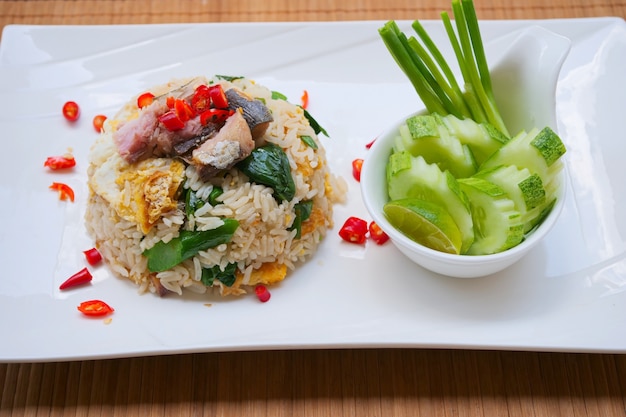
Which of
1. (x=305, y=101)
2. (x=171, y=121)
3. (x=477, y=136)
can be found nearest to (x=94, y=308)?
(x=171, y=121)

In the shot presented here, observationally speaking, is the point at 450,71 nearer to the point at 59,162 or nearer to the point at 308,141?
the point at 308,141

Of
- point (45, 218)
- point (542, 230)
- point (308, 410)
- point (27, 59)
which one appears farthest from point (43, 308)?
point (542, 230)

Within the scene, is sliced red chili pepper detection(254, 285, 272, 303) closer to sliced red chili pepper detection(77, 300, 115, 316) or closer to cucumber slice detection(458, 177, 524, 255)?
sliced red chili pepper detection(77, 300, 115, 316)

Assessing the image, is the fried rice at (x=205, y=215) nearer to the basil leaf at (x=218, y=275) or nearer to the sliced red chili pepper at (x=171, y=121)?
the basil leaf at (x=218, y=275)

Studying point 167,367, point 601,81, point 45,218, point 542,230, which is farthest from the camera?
point 601,81

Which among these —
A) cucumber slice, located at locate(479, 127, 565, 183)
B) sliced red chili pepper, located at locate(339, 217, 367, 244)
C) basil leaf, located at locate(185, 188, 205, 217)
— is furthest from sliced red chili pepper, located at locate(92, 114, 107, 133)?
cucumber slice, located at locate(479, 127, 565, 183)

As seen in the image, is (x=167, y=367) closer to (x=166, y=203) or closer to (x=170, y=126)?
(x=166, y=203)
